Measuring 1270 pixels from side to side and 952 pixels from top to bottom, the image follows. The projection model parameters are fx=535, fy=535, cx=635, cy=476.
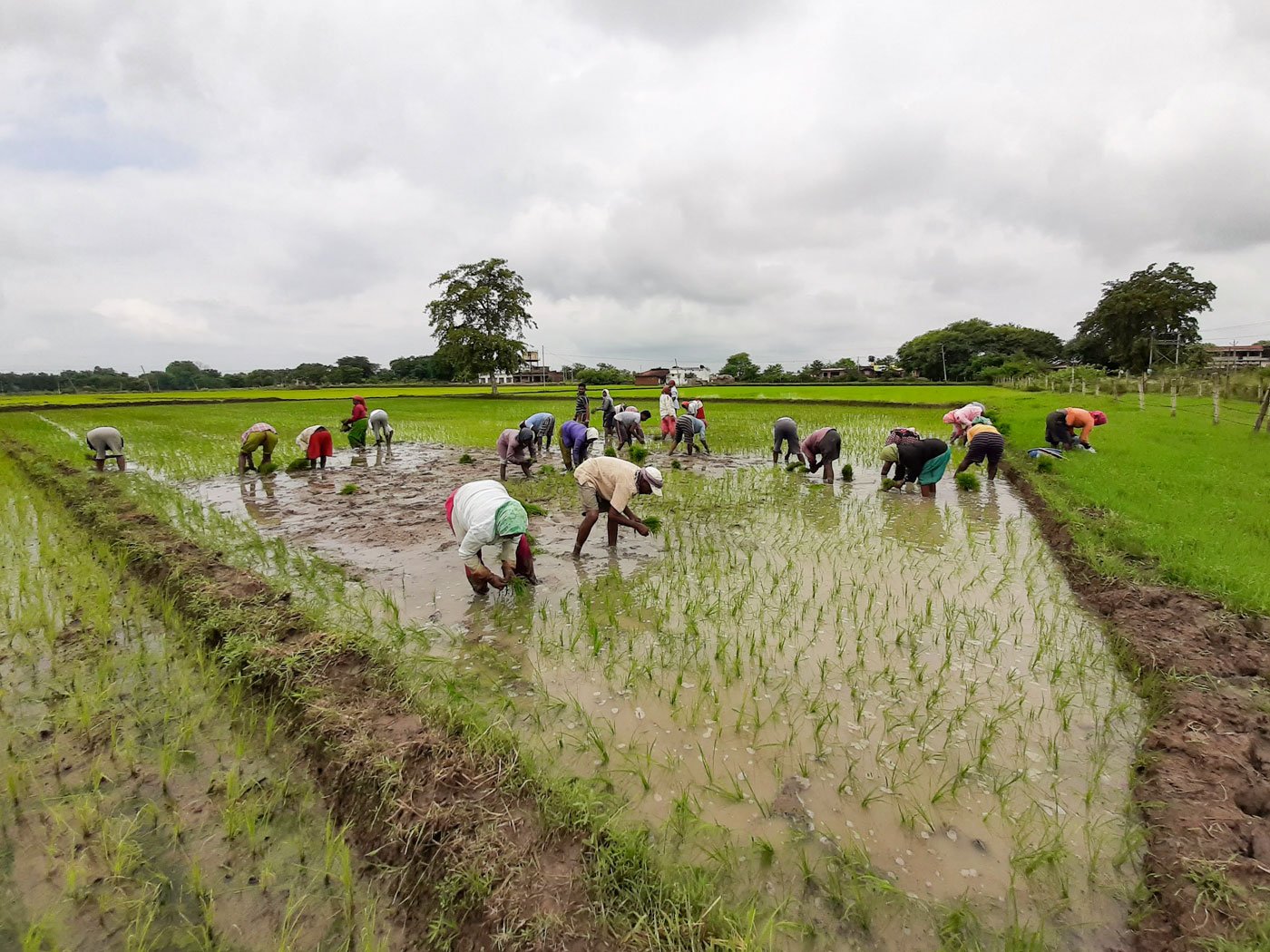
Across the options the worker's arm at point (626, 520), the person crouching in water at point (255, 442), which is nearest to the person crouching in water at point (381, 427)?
the person crouching in water at point (255, 442)

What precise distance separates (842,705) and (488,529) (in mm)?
2980

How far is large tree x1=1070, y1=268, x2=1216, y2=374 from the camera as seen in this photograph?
128 feet

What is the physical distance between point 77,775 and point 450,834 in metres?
2.19

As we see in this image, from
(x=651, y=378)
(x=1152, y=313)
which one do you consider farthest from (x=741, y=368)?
(x=1152, y=313)

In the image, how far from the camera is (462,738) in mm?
2979

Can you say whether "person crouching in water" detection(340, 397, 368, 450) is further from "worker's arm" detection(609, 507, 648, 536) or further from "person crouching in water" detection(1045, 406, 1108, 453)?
"person crouching in water" detection(1045, 406, 1108, 453)

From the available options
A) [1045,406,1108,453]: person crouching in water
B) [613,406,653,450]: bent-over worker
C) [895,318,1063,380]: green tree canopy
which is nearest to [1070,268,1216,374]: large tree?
[895,318,1063,380]: green tree canopy

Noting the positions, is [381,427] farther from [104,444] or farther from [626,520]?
[626,520]

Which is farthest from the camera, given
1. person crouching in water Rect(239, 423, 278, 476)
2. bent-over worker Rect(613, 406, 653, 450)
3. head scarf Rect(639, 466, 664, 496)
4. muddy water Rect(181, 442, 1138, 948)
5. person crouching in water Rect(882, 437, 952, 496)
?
bent-over worker Rect(613, 406, 653, 450)

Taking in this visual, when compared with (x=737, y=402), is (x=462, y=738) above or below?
below

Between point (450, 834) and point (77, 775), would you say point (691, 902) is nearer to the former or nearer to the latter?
point (450, 834)

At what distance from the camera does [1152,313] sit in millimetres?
39688

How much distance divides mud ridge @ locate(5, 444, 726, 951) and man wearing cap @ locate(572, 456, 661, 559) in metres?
2.84

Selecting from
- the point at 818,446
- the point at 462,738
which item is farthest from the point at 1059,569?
the point at 462,738
